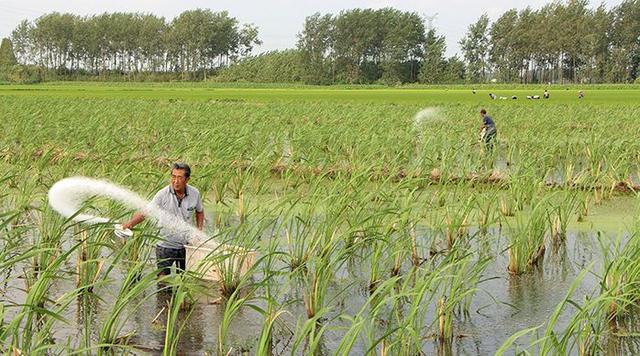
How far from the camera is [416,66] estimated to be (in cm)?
9288

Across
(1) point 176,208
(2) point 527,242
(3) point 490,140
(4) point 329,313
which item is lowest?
(4) point 329,313

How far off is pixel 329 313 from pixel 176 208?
1430mm

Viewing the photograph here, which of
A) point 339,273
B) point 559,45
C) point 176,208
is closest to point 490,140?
point 339,273

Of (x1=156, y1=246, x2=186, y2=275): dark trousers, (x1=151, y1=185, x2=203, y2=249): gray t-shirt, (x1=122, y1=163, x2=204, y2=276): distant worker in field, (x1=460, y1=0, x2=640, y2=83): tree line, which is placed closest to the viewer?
(x1=122, y1=163, x2=204, y2=276): distant worker in field

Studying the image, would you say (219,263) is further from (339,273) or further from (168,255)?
(339,273)

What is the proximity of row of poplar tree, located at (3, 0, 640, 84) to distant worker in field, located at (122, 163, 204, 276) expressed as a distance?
80.3 meters

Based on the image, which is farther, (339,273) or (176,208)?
(339,273)

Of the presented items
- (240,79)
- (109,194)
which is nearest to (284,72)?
(240,79)

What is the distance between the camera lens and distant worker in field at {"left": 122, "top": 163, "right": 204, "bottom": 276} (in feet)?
17.8

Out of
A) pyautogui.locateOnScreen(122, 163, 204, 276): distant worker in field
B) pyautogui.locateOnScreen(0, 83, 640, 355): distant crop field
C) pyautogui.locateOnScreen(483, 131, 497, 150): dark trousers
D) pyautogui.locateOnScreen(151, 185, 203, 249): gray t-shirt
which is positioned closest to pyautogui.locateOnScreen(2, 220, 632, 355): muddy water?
pyautogui.locateOnScreen(0, 83, 640, 355): distant crop field

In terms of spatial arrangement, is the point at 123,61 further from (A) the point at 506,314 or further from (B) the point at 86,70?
(A) the point at 506,314

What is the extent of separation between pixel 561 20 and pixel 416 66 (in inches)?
724

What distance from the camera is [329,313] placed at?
5.23 meters

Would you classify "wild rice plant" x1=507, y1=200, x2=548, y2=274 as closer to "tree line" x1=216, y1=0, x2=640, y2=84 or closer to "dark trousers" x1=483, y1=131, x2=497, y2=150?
"dark trousers" x1=483, y1=131, x2=497, y2=150
